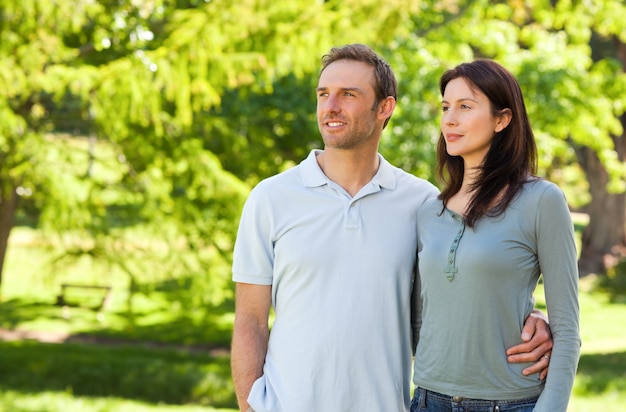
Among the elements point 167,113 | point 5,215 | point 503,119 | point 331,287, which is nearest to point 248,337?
point 331,287

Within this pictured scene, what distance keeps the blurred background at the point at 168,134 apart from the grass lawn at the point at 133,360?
4 cm

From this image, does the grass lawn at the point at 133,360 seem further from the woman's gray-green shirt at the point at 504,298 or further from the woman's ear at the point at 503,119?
the woman's ear at the point at 503,119

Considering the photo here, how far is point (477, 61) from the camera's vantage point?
106 inches

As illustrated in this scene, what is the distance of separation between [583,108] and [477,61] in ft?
35.0

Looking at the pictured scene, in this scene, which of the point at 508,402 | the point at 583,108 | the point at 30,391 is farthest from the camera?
the point at 583,108

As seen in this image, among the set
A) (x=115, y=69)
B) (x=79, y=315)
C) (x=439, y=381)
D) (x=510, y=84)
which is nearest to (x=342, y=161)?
(x=510, y=84)

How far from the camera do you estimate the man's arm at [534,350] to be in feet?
Answer: 8.03

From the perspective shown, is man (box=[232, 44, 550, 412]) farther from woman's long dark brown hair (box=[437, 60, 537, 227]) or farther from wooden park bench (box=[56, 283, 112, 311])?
wooden park bench (box=[56, 283, 112, 311])

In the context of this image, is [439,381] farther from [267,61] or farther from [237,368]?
[267,61]

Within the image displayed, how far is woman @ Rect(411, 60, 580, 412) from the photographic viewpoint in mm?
2428

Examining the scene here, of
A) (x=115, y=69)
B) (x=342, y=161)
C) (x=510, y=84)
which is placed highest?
(x=115, y=69)

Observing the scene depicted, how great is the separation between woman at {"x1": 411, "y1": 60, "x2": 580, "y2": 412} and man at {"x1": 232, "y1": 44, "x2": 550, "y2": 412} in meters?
0.13

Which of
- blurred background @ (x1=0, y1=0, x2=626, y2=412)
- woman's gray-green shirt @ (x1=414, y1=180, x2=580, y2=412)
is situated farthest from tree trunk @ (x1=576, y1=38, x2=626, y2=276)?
woman's gray-green shirt @ (x1=414, y1=180, x2=580, y2=412)

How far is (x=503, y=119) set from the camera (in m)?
2.65
